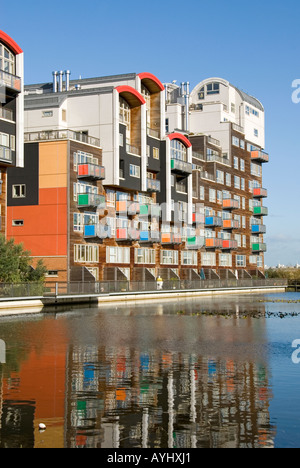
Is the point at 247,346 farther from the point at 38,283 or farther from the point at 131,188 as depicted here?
the point at 131,188

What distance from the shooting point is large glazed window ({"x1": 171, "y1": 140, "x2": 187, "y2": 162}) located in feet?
291

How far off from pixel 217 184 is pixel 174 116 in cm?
1239

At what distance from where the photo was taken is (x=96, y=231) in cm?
7012

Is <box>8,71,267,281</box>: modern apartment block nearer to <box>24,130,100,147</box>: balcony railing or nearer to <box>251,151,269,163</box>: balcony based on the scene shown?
<box>24,130,100,147</box>: balcony railing

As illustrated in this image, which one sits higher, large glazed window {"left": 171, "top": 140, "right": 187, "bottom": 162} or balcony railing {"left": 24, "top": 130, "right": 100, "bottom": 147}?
large glazed window {"left": 171, "top": 140, "right": 187, "bottom": 162}

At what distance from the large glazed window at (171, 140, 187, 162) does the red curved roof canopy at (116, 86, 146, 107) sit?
1103cm

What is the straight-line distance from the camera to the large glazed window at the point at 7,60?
59438 millimetres

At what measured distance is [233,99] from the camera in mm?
114375

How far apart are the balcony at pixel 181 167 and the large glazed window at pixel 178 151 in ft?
3.22

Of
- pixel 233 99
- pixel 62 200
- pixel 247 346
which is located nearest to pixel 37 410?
pixel 247 346

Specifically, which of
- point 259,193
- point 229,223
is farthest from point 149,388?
point 259,193

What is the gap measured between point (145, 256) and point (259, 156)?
4402 centimetres

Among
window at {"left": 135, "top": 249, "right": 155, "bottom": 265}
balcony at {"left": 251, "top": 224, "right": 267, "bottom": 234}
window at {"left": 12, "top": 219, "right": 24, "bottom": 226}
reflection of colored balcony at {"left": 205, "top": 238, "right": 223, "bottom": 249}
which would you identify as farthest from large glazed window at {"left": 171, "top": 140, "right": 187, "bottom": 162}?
balcony at {"left": 251, "top": 224, "right": 267, "bottom": 234}

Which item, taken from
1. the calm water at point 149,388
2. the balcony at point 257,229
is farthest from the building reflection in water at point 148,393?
the balcony at point 257,229
